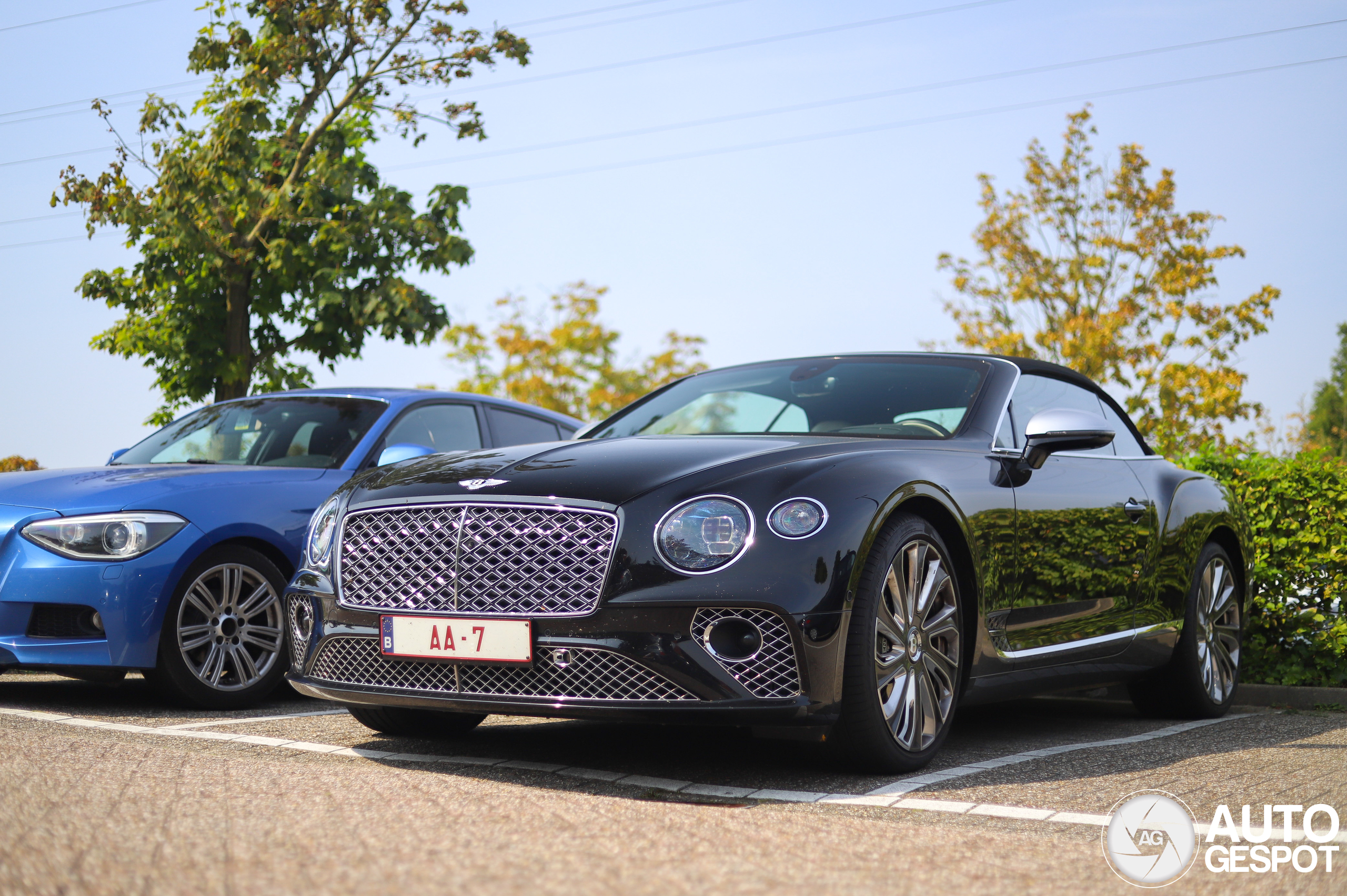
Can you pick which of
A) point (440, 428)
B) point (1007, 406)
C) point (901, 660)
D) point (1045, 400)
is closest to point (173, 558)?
point (440, 428)

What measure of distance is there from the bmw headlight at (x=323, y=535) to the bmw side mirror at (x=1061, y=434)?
2.62 metres

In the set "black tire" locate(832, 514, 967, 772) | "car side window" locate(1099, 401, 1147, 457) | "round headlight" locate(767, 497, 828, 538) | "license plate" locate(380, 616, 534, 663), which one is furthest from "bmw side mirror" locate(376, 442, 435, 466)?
"car side window" locate(1099, 401, 1147, 457)

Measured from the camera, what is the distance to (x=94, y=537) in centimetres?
585

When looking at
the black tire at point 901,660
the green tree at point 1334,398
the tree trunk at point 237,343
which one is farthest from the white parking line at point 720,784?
the green tree at point 1334,398

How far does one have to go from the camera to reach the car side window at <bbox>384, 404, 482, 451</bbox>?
7.32m

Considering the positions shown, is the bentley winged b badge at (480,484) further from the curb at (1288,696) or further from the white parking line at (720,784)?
the curb at (1288,696)

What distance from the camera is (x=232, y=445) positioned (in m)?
7.27

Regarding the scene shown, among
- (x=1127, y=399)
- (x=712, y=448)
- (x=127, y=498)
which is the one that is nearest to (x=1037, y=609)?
(x=712, y=448)

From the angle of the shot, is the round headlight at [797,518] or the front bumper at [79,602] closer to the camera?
the round headlight at [797,518]

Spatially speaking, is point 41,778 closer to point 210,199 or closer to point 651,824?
point 651,824

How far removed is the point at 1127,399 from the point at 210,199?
63.6ft

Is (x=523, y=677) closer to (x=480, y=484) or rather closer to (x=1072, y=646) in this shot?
(x=480, y=484)

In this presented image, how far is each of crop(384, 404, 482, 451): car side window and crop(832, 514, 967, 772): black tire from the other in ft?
11.1

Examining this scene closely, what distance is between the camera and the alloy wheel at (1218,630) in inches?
258
